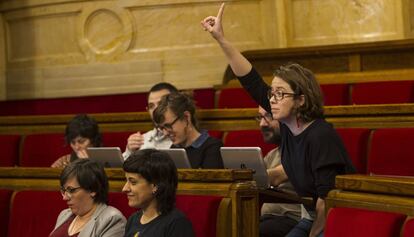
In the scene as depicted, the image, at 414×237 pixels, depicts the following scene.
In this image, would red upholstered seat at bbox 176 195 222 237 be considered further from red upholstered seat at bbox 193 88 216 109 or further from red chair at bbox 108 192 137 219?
red upholstered seat at bbox 193 88 216 109

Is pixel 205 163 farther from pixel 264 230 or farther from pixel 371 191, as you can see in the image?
pixel 371 191

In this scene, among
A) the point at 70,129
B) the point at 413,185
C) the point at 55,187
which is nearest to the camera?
the point at 413,185

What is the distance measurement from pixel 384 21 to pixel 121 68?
659mm

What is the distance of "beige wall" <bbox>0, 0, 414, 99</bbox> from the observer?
2182mm

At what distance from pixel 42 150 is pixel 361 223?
1162 millimetres

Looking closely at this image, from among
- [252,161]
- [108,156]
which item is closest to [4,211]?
[108,156]

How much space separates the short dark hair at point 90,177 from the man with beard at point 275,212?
241 mm

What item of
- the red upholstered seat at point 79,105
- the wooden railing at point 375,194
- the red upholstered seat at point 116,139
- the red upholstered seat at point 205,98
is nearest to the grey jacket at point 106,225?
the wooden railing at point 375,194

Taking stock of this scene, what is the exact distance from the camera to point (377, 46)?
6.61 feet

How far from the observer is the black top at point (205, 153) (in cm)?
150

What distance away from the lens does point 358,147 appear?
1.50m

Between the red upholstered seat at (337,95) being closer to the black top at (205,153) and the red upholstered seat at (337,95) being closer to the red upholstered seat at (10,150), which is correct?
the black top at (205,153)

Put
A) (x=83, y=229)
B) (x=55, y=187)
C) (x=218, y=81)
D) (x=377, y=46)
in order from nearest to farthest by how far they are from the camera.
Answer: (x=83, y=229) < (x=55, y=187) < (x=377, y=46) < (x=218, y=81)

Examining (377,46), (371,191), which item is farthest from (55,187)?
(377,46)
